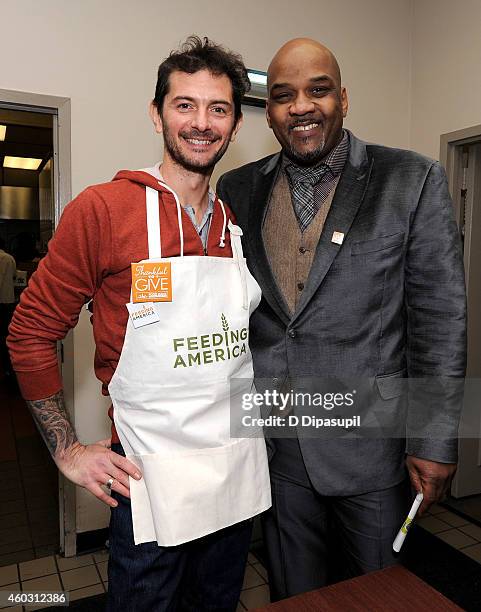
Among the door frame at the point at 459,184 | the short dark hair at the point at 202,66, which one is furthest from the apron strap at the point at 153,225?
the door frame at the point at 459,184

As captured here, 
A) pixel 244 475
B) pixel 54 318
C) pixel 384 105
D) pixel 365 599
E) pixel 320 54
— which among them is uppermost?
pixel 384 105

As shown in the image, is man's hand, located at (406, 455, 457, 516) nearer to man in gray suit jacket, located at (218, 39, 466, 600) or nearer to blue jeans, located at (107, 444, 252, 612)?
man in gray suit jacket, located at (218, 39, 466, 600)

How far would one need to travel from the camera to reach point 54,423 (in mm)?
1239

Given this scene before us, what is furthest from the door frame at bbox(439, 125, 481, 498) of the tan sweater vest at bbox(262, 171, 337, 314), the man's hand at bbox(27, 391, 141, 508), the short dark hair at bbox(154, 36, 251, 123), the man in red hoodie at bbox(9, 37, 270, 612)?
the man's hand at bbox(27, 391, 141, 508)

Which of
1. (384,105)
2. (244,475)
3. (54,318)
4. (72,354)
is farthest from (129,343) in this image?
(384,105)

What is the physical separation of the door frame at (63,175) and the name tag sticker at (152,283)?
139 cm

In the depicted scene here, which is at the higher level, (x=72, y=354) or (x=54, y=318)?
(x=54, y=318)

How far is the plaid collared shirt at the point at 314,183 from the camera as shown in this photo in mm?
1477

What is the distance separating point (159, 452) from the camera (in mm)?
1164

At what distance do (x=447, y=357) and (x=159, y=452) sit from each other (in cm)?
74

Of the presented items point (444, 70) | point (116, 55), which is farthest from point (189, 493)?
point (444, 70)

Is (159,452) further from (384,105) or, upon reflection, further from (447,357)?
(384,105)

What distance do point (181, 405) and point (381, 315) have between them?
56 cm

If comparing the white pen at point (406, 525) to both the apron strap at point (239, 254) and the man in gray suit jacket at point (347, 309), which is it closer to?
the man in gray suit jacket at point (347, 309)
